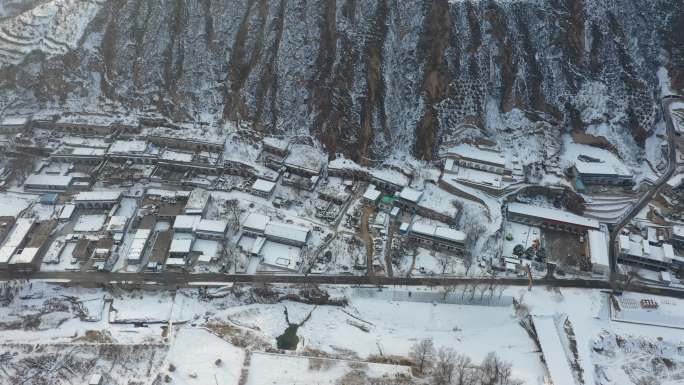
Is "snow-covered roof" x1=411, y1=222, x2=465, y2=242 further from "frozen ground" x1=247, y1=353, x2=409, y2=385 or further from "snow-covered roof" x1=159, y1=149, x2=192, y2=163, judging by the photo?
"snow-covered roof" x1=159, y1=149, x2=192, y2=163

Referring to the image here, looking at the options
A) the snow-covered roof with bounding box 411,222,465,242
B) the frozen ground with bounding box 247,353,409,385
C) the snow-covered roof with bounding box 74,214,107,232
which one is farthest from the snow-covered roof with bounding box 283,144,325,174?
the frozen ground with bounding box 247,353,409,385

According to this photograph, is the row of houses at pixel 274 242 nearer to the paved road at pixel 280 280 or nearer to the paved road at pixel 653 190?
the paved road at pixel 280 280

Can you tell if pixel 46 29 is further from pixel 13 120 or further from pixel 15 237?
pixel 15 237

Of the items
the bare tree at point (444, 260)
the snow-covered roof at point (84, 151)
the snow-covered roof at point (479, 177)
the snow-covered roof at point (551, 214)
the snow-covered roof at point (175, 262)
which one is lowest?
the snow-covered roof at point (175, 262)

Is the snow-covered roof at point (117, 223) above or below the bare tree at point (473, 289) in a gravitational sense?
above

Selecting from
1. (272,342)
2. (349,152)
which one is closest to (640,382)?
(272,342)

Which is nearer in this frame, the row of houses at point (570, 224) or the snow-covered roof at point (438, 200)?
the row of houses at point (570, 224)

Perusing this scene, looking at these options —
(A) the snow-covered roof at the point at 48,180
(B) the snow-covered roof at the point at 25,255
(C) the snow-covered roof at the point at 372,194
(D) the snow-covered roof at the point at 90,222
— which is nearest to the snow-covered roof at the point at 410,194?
(C) the snow-covered roof at the point at 372,194
